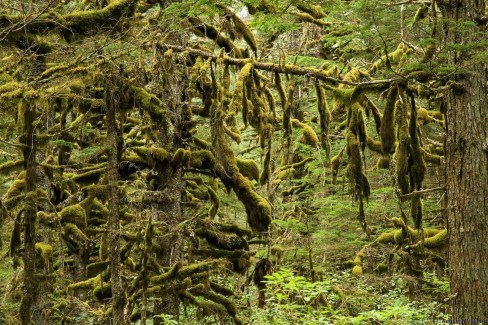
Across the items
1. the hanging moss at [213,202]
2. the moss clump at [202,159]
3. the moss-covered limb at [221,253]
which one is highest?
the moss clump at [202,159]

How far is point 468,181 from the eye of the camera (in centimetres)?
799

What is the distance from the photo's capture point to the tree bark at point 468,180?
25.8ft

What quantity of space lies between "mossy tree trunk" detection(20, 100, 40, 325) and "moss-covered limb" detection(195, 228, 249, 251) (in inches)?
137

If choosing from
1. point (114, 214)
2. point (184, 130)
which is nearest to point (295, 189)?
point (184, 130)

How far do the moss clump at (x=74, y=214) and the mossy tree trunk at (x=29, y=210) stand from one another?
3.42 feet

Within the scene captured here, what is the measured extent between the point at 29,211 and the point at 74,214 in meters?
1.24

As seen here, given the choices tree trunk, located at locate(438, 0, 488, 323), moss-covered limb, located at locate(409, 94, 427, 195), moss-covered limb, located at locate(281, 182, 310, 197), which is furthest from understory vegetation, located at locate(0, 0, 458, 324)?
moss-covered limb, located at locate(281, 182, 310, 197)

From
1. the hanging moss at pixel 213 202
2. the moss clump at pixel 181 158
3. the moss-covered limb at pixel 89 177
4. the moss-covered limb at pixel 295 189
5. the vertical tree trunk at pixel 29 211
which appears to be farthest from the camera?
the moss-covered limb at pixel 295 189

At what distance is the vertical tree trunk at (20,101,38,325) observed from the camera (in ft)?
30.3

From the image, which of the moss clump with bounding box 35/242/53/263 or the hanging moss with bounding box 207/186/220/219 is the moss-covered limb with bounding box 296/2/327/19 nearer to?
the hanging moss with bounding box 207/186/220/219

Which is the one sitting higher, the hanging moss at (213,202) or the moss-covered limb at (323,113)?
the moss-covered limb at (323,113)

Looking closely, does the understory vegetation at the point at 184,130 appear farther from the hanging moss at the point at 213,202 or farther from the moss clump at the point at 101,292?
the moss clump at the point at 101,292

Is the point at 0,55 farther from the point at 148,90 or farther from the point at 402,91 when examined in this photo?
the point at 402,91

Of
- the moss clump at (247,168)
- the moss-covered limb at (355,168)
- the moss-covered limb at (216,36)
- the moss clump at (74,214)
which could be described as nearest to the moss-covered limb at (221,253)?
the moss clump at (247,168)
